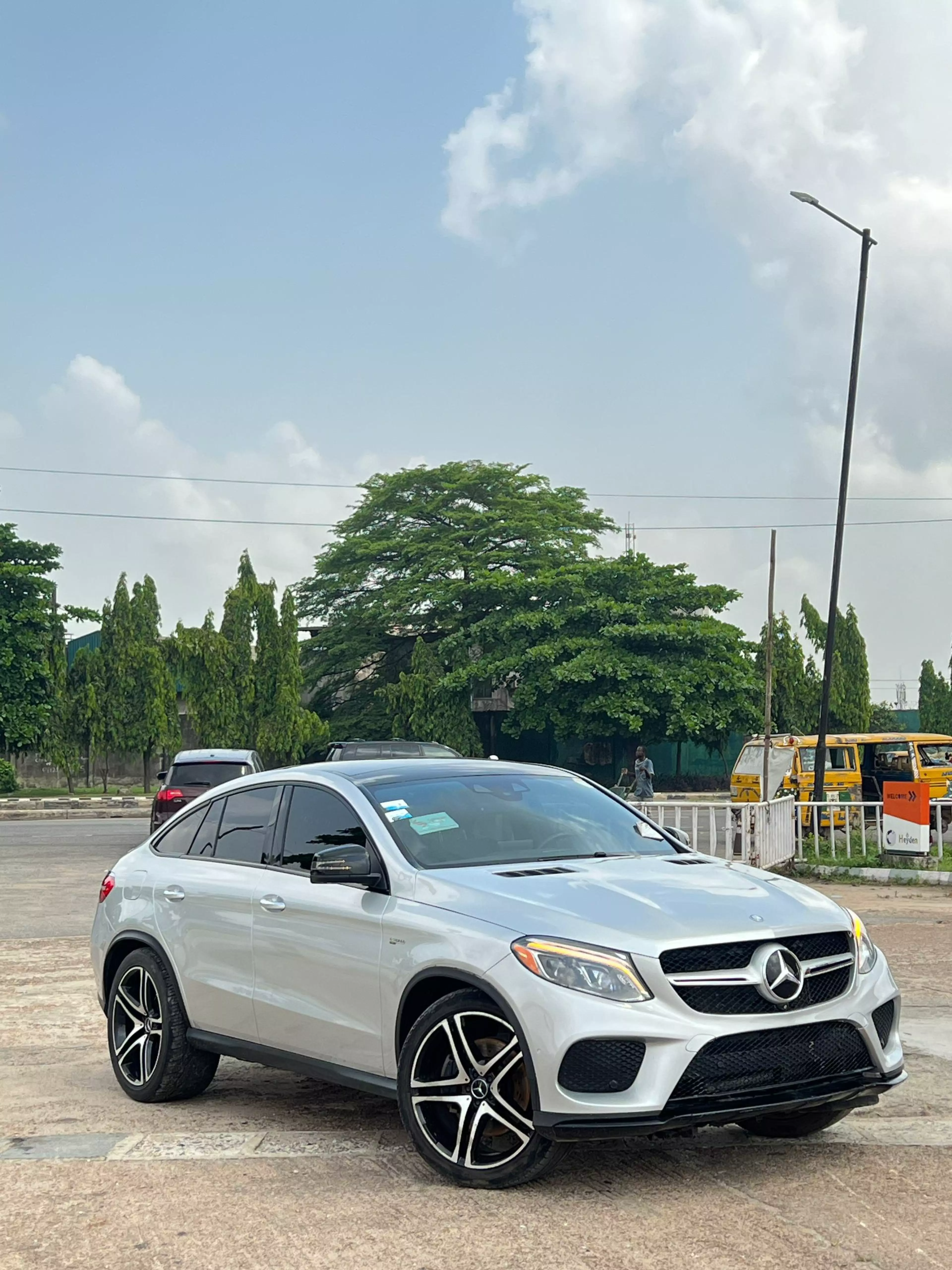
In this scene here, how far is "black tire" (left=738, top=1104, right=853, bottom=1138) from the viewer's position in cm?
573

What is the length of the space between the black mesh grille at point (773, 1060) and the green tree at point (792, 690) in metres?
52.2

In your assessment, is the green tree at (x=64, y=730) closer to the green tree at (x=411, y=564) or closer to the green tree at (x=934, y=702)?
the green tree at (x=411, y=564)

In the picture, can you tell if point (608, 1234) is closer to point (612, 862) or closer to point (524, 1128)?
point (524, 1128)

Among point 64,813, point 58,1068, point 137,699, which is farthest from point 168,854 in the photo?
point 137,699

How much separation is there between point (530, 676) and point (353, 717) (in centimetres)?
880

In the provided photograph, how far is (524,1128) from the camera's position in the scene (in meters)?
5.09

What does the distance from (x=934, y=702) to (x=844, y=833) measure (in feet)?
161

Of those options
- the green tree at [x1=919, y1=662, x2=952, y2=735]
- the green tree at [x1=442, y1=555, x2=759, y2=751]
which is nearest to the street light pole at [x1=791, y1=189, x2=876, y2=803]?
the green tree at [x1=442, y1=555, x2=759, y2=751]

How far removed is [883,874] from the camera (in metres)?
18.3

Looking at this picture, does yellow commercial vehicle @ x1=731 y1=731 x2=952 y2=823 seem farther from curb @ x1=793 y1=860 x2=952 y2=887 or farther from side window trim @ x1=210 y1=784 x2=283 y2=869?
side window trim @ x1=210 y1=784 x2=283 y2=869

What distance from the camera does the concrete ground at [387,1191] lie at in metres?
4.55

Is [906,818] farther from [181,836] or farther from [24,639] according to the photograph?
[24,639]

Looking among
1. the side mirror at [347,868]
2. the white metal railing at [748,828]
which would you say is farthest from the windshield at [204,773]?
the side mirror at [347,868]

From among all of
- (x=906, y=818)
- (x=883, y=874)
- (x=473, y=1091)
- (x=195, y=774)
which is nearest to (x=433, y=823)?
(x=473, y=1091)
